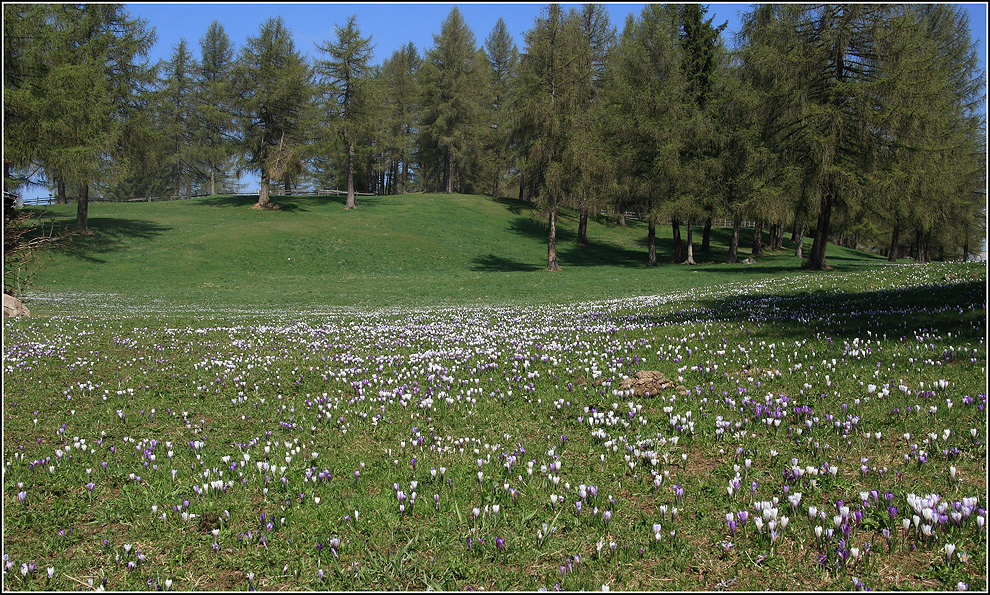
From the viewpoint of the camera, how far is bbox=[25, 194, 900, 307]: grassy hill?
28.2m

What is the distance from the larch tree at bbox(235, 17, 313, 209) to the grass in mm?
45906

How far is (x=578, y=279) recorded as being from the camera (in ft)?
108

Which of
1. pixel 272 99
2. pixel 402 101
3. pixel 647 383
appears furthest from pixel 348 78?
pixel 647 383

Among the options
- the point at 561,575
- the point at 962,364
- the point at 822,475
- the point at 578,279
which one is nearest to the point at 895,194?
the point at 578,279

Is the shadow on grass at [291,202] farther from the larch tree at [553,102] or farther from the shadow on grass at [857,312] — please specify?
the shadow on grass at [857,312]

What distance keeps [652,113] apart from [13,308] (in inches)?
1481

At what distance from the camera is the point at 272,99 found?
2078 inches

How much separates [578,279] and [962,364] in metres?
26.0

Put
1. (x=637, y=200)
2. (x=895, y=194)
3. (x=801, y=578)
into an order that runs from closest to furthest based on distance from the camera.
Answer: (x=801, y=578)
(x=895, y=194)
(x=637, y=200)

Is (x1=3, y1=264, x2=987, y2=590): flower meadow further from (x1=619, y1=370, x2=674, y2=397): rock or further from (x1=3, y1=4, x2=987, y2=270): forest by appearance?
(x1=3, y1=4, x2=987, y2=270): forest

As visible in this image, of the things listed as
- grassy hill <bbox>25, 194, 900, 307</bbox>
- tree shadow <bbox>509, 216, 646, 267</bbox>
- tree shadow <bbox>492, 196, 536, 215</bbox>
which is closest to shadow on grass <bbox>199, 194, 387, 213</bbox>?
grassy hill <bbox>25, 194, 900, 307</bbox>

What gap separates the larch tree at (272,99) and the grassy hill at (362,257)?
19.3 ft

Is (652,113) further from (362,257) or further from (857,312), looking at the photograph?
(857,312)

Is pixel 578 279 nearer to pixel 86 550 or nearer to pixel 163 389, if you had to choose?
pixel 163 389
